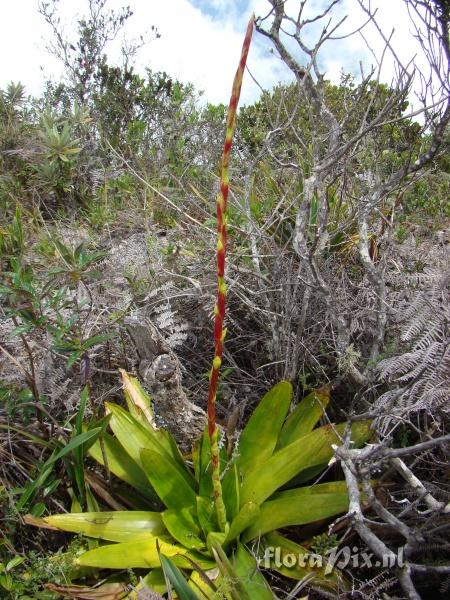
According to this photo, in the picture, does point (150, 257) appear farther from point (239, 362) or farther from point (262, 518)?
point (262, 518)

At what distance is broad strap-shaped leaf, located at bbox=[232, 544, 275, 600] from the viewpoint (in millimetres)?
1636

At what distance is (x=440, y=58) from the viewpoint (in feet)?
7.73

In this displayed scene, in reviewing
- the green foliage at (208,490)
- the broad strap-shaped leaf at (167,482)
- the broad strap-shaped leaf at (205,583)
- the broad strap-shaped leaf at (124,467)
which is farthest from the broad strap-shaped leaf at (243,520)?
the broad strap-shaped leaf at (124,467)

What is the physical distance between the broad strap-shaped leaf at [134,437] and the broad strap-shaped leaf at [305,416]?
16.8 inches

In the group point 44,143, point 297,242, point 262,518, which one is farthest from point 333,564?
point 44,143

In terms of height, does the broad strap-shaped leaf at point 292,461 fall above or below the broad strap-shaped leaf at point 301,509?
above

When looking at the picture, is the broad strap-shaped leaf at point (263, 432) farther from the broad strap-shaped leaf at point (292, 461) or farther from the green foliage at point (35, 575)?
the green foliage at point (35, 575)

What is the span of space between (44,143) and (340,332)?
4.07m

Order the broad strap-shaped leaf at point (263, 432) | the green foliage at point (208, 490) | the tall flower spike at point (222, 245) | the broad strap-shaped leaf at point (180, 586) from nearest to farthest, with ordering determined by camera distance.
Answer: the tall flower spike at point (222, 245) < the broad strap-shaped leaf at point (180, 586) < the green foliage at point (208, 490) < the broad strap-shaped leaf at point (263, 432)

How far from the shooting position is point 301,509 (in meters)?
1.82

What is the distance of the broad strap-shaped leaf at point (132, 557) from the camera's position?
1.79m

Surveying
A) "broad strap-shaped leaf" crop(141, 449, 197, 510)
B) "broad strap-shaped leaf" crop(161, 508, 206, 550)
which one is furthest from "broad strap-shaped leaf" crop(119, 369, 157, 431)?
"broad strap-shaped leaf" crop(161, 508, 206, 550)

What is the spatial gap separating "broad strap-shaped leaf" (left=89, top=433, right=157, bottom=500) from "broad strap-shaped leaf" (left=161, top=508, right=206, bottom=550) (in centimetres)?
21

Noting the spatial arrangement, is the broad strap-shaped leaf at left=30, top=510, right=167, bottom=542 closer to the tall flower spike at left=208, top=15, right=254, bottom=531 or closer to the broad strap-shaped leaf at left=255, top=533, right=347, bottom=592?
the tall flower spike at left=208, top=15, right=254, bottom=531
